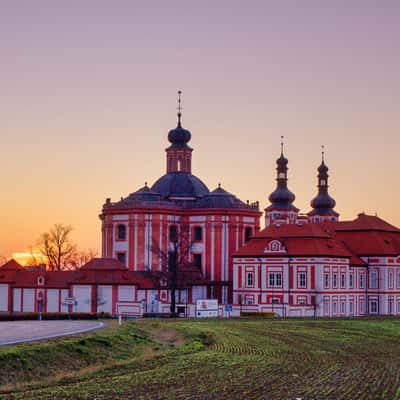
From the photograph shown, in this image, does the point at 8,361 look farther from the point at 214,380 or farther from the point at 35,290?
the point at 35,290

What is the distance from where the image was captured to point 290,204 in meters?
141

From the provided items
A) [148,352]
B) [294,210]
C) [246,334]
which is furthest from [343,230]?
[148,352]

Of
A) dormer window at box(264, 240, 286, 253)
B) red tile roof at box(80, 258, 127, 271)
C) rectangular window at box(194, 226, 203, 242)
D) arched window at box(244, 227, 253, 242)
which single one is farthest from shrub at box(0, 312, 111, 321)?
arched window at box(244, 227, 253, 242)

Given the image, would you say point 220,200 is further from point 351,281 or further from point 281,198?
point 281,198

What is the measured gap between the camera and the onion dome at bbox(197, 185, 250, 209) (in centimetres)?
11400

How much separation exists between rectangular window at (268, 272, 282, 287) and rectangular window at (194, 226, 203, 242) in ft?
43.6

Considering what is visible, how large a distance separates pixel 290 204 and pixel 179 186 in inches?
1041

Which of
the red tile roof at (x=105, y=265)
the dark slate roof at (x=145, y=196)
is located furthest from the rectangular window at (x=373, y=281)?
the red tile roof at (x=105, y=265)

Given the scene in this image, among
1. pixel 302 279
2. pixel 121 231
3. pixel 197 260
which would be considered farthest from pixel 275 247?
pixel 121 231

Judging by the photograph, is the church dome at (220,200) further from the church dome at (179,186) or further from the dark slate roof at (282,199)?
the dark slate roof at (282,199)

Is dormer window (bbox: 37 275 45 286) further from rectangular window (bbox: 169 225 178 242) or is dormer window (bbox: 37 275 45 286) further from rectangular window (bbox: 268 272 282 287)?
rectangular window (bbox: 268 272 282 287)

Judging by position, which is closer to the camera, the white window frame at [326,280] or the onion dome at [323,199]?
the white window frame at [326,280]

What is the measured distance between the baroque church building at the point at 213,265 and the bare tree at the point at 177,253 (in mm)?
156

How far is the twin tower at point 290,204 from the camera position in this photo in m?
140
